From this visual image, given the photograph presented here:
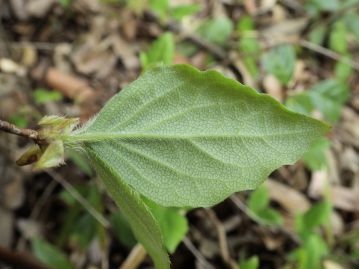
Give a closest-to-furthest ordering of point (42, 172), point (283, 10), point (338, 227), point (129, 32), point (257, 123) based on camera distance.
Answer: point (257, 123)
point (42, 172)
point (338, 227)
point (129, 32)
point (283, 10)

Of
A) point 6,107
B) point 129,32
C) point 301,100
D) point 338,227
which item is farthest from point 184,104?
→ point 129,32

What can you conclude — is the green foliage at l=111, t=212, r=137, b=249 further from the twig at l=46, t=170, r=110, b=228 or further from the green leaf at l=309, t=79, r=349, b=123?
the green leaf at l=309, t=79, r=349, b=123

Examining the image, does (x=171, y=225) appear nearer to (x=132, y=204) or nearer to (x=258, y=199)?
(x=258, y=199)

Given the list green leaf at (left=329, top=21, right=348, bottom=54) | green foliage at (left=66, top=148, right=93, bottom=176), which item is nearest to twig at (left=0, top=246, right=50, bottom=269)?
green foliage at (left=66, top=148, right=93, bottom=176)

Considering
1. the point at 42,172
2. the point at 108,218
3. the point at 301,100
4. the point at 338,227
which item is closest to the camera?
the point at 301,100

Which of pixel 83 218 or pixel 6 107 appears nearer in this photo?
pixel 83 218

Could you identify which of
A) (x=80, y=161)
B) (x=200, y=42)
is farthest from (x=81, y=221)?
(x=200, y=42)

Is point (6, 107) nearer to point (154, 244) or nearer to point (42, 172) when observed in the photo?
point (42, 172)
